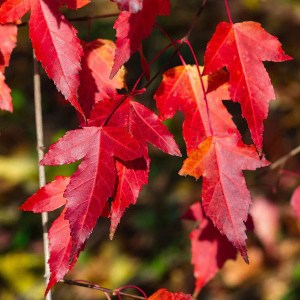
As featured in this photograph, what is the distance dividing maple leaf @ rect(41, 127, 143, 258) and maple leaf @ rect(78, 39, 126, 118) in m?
0.07

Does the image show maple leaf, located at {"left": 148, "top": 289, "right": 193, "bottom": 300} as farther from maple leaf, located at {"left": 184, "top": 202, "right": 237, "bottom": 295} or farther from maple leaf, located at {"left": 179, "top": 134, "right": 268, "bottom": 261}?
maple leaf, located at {"left": 184, "top": 202, "right": 237, "bottom": 295}

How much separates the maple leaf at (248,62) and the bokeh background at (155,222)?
1.47 metres

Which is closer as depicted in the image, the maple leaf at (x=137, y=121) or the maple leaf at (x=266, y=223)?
the maple leaf at (x=137, y=121)

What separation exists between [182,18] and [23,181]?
1686 millimetres

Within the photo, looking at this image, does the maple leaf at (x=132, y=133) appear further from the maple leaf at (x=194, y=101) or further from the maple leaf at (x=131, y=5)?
the maple leaf at (x=131, y=5)

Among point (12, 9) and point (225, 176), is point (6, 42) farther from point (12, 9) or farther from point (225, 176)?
point (225, 176)

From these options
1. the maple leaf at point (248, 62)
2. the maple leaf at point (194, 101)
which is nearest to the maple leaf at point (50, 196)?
the maple leaf at point (194, 101)

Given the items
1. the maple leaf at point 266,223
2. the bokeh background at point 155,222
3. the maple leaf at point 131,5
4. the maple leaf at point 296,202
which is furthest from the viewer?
the maple leaf at point 266,223

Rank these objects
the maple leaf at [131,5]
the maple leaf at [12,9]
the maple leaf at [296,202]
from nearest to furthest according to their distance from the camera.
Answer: the maple leaf at [131,5]
the maple leaf at [12,9]
the maple leaf at [296,202]

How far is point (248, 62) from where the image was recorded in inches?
36.7

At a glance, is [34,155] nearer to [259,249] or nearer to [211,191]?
[259,249]

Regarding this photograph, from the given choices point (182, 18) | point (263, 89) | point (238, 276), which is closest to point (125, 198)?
point (263, 89)

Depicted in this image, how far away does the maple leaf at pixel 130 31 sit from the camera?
0.84m

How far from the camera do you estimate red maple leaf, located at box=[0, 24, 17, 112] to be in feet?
3.26
